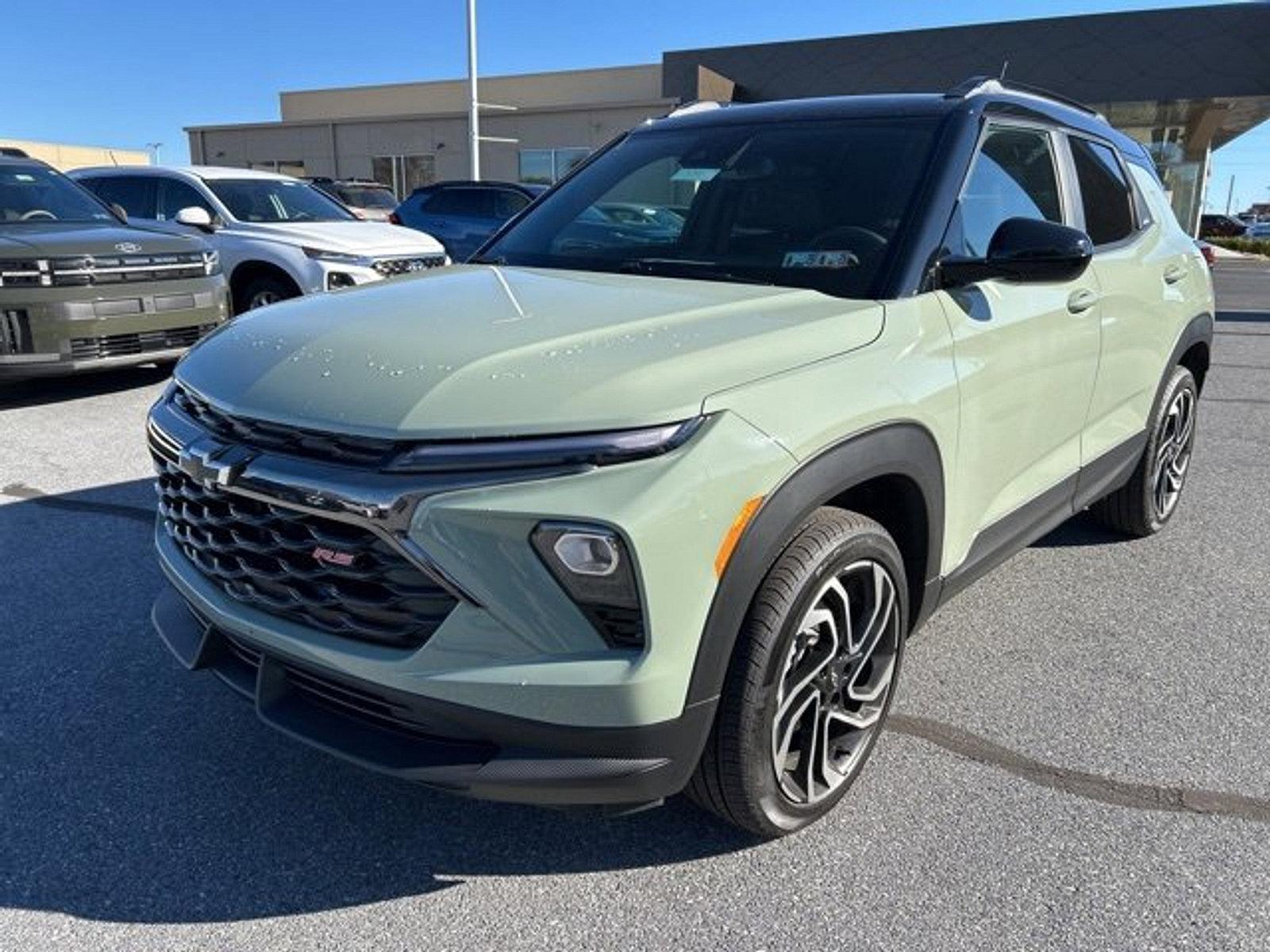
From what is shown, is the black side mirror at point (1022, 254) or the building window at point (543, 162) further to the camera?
the building window at point (543, 162)

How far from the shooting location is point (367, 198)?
58.9 feet

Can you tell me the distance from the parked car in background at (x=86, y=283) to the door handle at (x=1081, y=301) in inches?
245

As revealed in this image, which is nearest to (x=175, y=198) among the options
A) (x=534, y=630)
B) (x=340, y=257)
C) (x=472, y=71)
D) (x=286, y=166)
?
(x=340, y=257)

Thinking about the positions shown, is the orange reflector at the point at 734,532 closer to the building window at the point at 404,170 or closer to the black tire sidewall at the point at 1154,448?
the black tire sidewall at the point at 1154,448

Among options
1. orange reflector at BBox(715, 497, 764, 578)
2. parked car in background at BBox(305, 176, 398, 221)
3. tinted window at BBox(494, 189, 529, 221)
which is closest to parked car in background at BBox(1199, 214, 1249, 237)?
parked car in background at BBox(305, 176, 398, 221)

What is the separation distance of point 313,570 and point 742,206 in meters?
1.83

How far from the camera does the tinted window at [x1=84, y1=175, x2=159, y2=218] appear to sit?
966 cm

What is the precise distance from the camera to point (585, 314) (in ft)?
7.93

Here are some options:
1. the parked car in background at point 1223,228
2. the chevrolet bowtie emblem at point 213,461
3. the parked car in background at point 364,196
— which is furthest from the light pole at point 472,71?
the parked car in background at point 1223,228

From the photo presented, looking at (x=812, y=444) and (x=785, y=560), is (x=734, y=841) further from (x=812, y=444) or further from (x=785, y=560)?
(x=812, y=444)

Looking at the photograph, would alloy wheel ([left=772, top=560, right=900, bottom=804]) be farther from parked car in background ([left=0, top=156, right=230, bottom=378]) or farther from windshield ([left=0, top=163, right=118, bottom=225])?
windshield ([left=0, top=163, right=118, bottom=225])

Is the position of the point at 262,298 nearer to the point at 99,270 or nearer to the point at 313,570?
the point at 99,270

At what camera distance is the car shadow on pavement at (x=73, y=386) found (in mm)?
7266

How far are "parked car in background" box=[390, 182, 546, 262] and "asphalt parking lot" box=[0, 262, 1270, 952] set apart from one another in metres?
10.4
